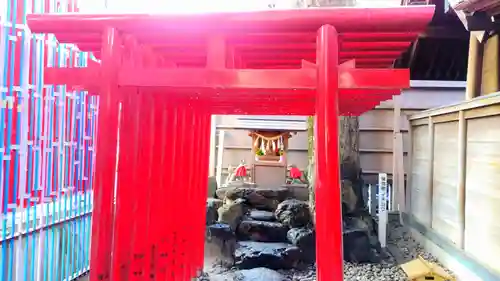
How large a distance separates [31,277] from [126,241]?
199cm

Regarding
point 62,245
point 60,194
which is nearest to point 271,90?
point 60,194

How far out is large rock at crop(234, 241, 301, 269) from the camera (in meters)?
5.07

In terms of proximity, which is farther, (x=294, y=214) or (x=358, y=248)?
(x=294, y=214)

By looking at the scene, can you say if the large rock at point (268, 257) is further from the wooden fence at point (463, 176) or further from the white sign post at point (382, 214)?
the wooden fence at point (463, 176)

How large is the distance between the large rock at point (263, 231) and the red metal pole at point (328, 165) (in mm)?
4058

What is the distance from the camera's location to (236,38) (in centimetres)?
222

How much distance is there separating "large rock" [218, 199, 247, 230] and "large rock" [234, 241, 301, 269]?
0.78 m

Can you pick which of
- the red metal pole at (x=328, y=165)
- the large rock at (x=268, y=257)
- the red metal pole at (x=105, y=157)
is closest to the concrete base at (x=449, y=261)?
the large rock at (x=268, y=257)

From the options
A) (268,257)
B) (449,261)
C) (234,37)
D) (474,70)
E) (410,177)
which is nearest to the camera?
(234,37)

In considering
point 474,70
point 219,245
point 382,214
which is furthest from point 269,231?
point 474,70

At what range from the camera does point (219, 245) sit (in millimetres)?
5328

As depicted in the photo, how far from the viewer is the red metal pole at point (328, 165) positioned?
1.91 metres

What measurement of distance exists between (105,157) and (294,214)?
4.39 m

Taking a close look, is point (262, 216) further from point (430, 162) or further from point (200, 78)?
point (200, 78)
